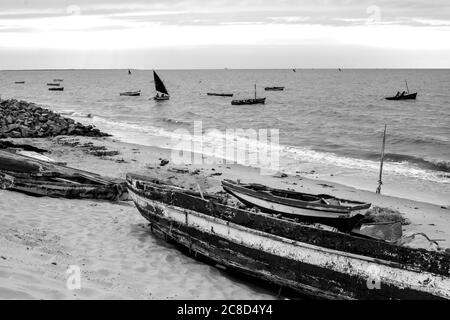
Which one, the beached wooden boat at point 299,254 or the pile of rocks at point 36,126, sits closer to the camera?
the beached wooden boat at point 299,254

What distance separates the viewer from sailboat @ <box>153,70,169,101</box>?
60.1 meters

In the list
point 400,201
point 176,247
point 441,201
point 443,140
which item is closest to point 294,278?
point 176,247

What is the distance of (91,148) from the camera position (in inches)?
853

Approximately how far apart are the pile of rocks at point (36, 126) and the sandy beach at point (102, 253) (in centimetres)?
1413

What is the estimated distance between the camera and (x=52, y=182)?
12250 millimetres

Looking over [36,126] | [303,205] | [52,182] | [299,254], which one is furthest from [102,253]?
[36,126]

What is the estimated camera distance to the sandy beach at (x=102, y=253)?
6254 mm

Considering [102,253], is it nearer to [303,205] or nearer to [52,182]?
[303,205]

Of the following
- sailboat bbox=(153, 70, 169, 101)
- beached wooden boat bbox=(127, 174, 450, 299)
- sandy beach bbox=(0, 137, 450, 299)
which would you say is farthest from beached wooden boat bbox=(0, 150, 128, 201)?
sailboat bbox=(153, 70, 169, 101)

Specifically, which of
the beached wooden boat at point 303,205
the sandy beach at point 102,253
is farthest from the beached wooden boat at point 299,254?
the beached wooden boat at point 303,205

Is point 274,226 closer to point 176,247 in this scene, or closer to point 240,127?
point 176,247

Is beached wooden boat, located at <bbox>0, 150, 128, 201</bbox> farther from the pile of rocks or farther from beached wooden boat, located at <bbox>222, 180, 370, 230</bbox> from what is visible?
the pile of rocks

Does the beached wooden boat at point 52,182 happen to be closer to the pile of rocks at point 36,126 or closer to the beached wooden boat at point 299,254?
the beached wooden boat at point 299,254

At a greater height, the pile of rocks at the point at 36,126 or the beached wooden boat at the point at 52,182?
the pile of rocks at the point at 36,126
